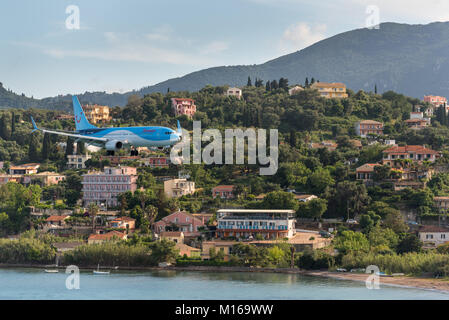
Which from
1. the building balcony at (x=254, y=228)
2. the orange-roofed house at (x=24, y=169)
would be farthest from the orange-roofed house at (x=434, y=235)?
the orange-roofed house at (x=24, y=169)

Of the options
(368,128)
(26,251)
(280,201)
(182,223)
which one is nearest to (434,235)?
(280,201)

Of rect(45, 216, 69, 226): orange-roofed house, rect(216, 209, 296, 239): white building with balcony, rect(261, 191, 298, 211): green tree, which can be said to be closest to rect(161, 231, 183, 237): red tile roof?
rect(216, 209, 296, 239): white building with balcony

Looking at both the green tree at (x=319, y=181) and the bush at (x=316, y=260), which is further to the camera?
the green tree at (x=319, y=181)

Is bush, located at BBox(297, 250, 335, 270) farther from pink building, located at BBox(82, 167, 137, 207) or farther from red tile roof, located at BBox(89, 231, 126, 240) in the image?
pink building, located at BBox(82, 167, 137, 207)

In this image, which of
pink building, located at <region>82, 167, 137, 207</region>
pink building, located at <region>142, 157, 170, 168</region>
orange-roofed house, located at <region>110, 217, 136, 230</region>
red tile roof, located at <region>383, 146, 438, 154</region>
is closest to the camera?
orange-roofed house, located at <region>110, 217, 136, 230</region>

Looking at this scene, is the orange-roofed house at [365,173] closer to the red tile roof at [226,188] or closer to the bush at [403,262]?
the red tile roof at [226,188]

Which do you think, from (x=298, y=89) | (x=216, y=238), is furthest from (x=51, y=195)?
(x=298, y=89)

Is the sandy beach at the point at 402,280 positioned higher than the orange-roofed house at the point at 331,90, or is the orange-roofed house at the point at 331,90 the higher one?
the orange-roofed house at the point at 331,90
